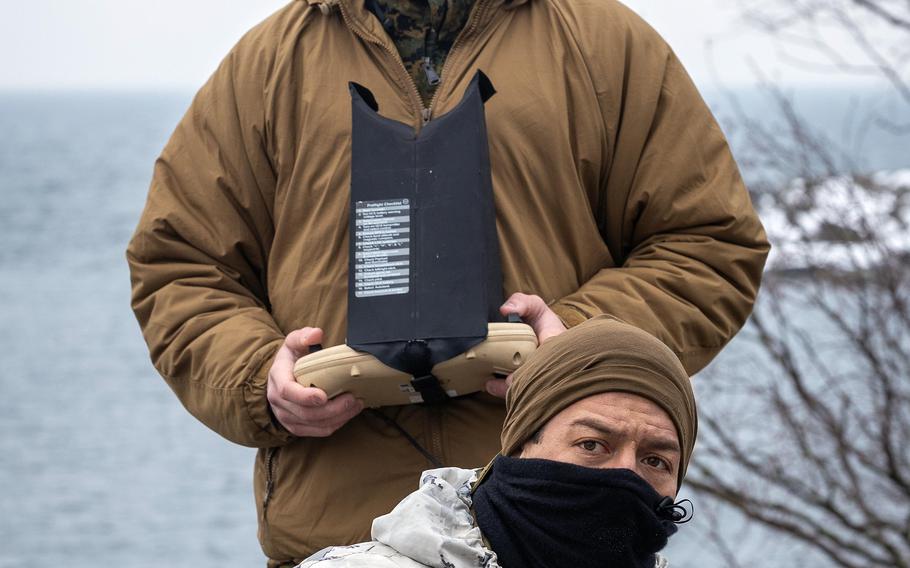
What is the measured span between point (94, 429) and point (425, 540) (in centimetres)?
3090

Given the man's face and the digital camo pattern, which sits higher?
the digital camo pattern

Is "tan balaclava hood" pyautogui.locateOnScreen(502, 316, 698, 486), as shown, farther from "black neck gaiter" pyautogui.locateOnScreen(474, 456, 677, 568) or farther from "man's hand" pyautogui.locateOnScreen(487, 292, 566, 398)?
"man's hand" pyautogui.locateOnScreen(487, 292, 566, 398)

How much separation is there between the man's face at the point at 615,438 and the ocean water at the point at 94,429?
18.1 ft

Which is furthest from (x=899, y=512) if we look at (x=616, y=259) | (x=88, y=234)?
(x=88, y=234)

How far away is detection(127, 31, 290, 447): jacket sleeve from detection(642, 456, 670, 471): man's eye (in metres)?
0.97

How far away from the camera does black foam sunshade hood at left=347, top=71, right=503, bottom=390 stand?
287cm

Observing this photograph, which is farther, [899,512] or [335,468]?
[899,512]

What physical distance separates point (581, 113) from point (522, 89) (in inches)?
5.7

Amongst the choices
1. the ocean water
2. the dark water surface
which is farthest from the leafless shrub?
the dark water surface

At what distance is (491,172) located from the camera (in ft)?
10.2

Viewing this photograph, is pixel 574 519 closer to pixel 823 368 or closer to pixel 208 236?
pixel 208 236

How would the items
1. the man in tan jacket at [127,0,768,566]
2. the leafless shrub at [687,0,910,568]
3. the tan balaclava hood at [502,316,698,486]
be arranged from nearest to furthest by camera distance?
the tan balaclava hood at [502,316,698,486]
the man in tan jacket at [127,0,768,566]
the leafless shrub at [687,0,910,568]

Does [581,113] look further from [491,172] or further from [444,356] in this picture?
[444,356]

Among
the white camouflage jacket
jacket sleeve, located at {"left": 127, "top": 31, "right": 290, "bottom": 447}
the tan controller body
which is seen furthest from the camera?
jacket sleeve, located at {"left": 127, "top": 31, "right": 290, "bottom": 447}
